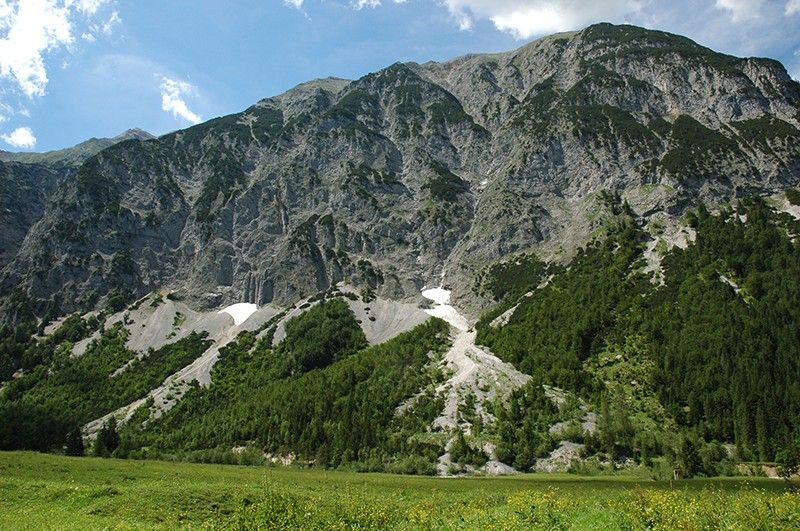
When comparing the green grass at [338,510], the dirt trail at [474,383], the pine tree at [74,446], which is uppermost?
the dirt trail at [474,383]

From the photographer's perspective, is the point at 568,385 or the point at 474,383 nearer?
the point at 568,385

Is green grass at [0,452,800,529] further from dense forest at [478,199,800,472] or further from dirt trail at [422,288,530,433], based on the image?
dense forest at [478,199,800,472]

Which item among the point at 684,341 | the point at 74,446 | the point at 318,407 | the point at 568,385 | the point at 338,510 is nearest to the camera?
the point at 338,510

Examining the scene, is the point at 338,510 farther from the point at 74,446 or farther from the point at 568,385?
the point at 568,385

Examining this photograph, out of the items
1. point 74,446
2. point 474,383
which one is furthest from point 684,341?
point 74,446

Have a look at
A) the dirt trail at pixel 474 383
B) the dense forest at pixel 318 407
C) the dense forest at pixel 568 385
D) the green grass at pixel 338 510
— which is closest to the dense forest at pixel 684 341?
the dense forest at pixel 568 385

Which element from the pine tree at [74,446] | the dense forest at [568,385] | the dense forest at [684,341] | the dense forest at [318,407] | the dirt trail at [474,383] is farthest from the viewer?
the dirt trail at [474,383]

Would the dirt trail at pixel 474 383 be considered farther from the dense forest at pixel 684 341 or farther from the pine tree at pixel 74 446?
the pine tree at pixel 74 446

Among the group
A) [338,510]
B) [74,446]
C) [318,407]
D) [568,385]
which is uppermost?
[568,385]

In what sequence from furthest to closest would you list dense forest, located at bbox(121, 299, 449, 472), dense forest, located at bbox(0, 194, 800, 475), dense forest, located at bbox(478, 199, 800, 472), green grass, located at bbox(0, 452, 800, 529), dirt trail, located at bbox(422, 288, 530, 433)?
dirt trail, located at bbox(422, 288, 530, 433)
dense forest, located at bbox(121, 299, 449, 472)
dense forest, located at bbox(478, 199, 800, 472)
dense forest, located at bbox(0, 194, 800, 475)
green grass, located at bbox(0, 452, 800, 529)

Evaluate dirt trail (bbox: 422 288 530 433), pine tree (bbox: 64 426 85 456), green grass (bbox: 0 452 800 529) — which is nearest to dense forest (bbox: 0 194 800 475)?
pine tree (bbox: 64 426 85 456)

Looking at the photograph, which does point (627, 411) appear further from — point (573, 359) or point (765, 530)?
point (765, 530)

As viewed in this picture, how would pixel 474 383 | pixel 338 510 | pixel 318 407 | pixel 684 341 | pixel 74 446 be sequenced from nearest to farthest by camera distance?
pixel 338 510 < pixel 74 446 < pixel 684 341 < pixel 474 383 < pixel 318 407

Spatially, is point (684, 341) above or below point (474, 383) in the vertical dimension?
above
